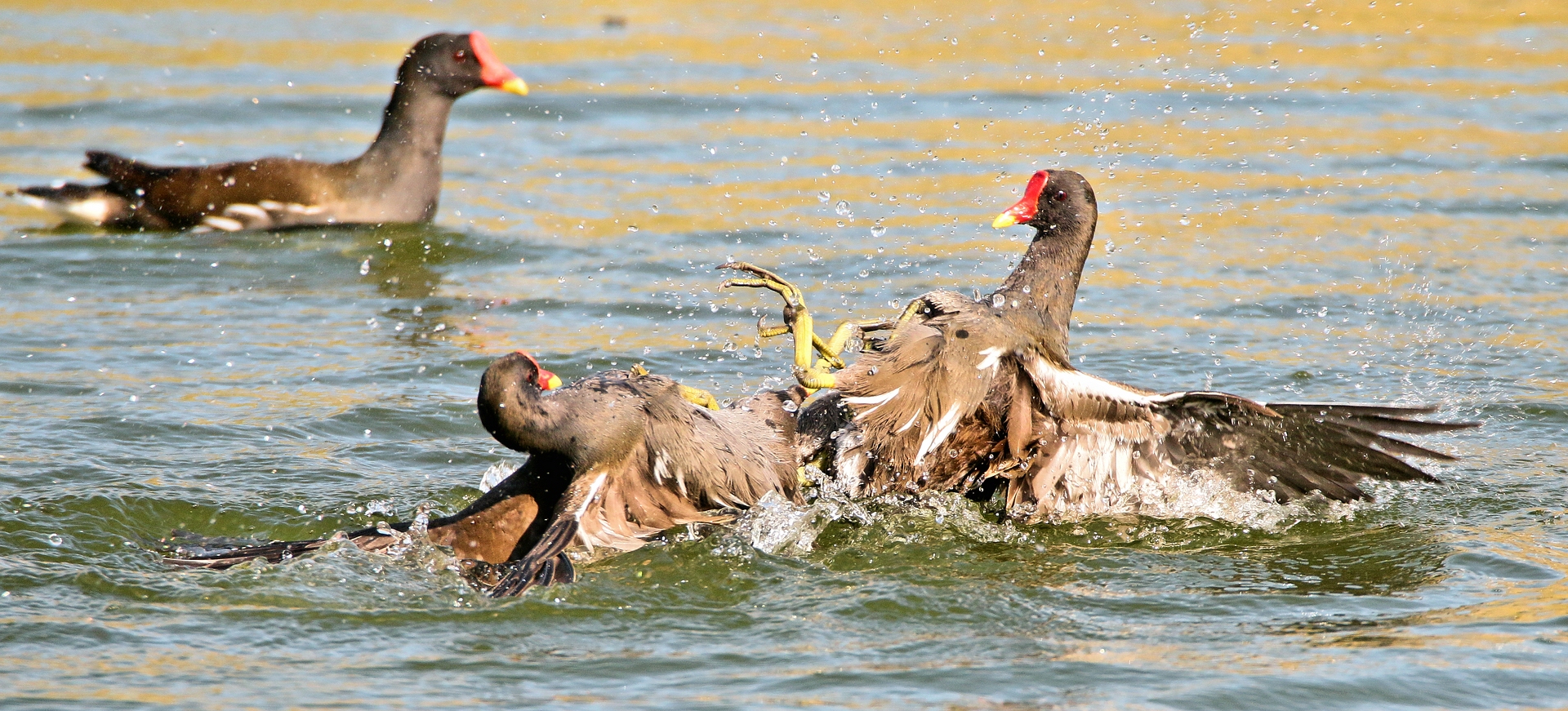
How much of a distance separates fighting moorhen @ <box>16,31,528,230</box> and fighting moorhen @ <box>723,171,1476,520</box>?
11.7 ft

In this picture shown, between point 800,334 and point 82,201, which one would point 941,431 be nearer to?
point 800,334

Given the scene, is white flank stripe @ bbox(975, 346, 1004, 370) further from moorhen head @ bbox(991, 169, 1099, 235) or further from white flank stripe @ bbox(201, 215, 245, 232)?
white flank stripe @ bbox(201, 215, 245, 232)

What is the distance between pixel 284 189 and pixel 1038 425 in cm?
443

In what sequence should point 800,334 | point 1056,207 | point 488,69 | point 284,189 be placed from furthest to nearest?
point 488,69, point 284,189, point 1056,207, point 800,334

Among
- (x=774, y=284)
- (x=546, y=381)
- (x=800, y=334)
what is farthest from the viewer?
(x=774, y=284)

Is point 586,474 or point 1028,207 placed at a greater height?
point 1028,207

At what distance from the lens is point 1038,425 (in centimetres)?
431

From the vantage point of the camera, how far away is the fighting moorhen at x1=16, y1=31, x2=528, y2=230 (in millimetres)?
7398

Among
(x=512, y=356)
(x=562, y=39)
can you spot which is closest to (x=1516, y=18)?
A: (x=562, y=39)

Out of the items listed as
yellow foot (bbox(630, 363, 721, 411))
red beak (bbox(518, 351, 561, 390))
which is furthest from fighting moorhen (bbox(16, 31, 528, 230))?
red beak (bbox(518, 351, 561, 390))

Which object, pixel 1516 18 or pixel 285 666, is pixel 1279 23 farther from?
pixel 285 666

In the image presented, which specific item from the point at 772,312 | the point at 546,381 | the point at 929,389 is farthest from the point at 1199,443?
the point at 772,312

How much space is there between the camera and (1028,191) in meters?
4.82

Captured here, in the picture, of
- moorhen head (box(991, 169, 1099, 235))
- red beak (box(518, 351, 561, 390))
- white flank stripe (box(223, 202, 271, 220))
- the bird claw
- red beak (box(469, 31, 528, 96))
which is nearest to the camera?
red beak (box(518, 351, 561, 390))
